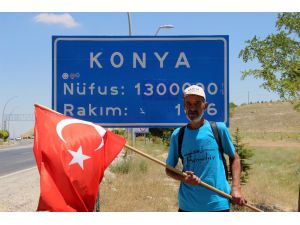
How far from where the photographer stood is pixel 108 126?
Answer: 5109 mm

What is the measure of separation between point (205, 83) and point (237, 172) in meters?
1.63

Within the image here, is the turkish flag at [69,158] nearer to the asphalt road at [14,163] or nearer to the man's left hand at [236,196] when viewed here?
the man's left hand at [236,196]

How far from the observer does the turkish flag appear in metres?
3.52

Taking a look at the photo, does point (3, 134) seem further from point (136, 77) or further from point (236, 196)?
point (236, 196)

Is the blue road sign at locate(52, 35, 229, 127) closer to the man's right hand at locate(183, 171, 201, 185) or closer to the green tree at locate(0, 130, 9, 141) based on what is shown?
the man's right hand at locate(183, 171, 201, 185)

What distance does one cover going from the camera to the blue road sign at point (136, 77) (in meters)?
5.05

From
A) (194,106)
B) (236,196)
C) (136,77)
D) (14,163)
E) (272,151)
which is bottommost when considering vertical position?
(272,151)

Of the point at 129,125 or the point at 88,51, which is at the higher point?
the point at 88,51

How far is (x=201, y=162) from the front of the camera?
3.54 metres

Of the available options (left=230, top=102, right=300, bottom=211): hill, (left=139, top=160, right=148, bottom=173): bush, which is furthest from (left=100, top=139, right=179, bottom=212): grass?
(left=230, top=102, right=300, bottom=211): hill

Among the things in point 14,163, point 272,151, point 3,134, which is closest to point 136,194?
point 14,163

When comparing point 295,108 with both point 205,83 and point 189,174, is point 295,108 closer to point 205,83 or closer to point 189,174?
point 205,83

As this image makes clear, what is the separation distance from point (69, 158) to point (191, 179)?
2.98 ft
